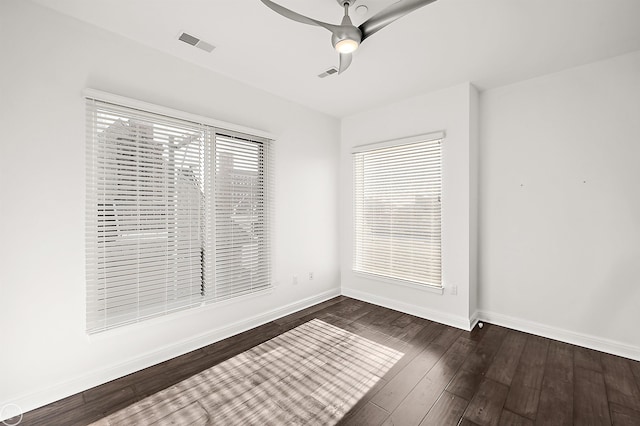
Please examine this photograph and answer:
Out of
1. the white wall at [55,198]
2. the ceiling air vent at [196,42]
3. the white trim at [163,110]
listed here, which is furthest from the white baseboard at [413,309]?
the ceiling air vent at [196,42]

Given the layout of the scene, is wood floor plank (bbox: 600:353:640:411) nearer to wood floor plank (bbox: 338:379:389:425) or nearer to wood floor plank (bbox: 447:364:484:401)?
wood floor plank (bbox: 447:364:484:401)

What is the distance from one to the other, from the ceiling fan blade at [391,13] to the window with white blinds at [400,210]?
72.5 inches

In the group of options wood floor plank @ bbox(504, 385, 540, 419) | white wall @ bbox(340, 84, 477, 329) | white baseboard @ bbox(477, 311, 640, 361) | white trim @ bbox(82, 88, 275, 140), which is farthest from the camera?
white wall @ bbox(340, 84, 477, 329)

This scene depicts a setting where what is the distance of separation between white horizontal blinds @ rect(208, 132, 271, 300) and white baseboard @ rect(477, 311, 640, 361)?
2.76 metres

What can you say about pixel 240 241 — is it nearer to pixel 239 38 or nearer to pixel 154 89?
pixel 154 89

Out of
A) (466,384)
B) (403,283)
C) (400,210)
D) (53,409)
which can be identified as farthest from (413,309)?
(53,409)

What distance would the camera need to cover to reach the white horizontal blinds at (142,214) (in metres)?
2.19

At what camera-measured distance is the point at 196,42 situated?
2406 mm

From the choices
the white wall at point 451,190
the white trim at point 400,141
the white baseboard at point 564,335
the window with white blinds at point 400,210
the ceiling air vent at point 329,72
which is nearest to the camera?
the white baseboard at point 564,335

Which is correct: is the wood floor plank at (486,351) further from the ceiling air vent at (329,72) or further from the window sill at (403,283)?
the ceiling air vent at (329,72)

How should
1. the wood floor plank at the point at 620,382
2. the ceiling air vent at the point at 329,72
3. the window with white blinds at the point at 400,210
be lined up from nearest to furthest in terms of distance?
1. the wood floor plank at the point at 620,382
2. the ceiling air vent at the point at 329,72
3. the window with white blinds at the point at 400,210

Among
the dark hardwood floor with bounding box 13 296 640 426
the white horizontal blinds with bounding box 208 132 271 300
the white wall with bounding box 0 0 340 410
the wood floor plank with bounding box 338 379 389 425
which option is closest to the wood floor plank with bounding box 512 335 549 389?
the dark hardwood floor with bounding box 13 296 640 426

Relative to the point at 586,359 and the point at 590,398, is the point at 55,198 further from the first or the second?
the point at 586,359

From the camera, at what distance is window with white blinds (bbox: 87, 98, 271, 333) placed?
2.21 m
